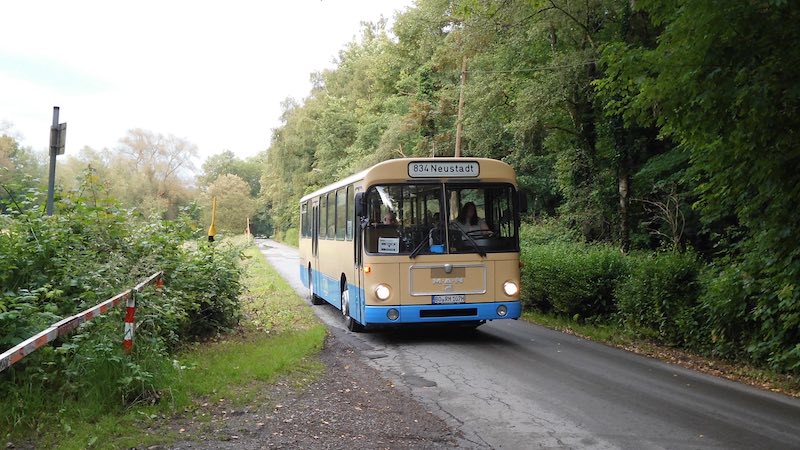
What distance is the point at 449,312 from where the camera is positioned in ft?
37.1

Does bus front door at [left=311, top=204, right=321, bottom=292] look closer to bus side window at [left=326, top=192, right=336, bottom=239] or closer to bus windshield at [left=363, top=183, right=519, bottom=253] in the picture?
bus side window at [left=326, top=192, right=336, bottom=239]

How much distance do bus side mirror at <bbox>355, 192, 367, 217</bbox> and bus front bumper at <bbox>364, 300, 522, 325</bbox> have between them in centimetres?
159

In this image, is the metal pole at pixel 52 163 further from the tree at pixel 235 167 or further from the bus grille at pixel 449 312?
the tree at pixel 235 167

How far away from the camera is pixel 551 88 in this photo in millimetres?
19594

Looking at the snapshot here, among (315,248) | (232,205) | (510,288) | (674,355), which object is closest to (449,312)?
(510,288)

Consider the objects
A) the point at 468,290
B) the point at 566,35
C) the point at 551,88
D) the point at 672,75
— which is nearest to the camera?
the point at 672,75

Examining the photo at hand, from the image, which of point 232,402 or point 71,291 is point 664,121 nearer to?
point 232,402

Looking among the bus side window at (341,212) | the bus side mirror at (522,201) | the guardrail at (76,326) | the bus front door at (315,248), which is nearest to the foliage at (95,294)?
the guardrail at (76,326)

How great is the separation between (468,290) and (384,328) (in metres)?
2.75

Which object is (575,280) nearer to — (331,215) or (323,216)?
(331,215)

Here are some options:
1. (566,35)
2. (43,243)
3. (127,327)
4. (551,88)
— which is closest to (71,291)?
(43,243)

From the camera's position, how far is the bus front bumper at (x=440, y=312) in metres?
11.2

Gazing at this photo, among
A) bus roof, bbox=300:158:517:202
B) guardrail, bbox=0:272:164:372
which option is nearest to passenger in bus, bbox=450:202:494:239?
bus roof, bbox=300:158:517:202

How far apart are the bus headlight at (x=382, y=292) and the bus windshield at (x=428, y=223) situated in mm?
600
